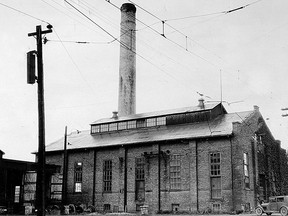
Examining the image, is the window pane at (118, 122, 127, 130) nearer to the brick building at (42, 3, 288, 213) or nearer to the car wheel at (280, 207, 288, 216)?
the brick building at (42, 3, 288, 213)

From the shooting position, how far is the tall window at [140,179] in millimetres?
33562

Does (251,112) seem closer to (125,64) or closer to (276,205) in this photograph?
(276,205)

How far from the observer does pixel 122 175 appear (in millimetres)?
34562

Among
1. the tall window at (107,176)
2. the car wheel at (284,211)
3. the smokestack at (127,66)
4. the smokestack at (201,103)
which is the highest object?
the smokestack at (127,66)

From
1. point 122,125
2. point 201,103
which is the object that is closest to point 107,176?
point 122,125

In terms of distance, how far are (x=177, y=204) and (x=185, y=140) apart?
16.1ft

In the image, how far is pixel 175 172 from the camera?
3216cm

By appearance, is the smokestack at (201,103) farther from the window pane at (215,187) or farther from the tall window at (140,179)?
the window pane at (215,187)

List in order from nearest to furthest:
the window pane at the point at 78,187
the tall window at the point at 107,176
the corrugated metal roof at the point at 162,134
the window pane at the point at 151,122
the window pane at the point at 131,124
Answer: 1. the corrugated metal roof at the point at 162,134
2. the tall window at the point at 107,176
3. the window pane at the point at 151,122
4. the window pane at the point at 78,187
5. the window pane at the point at 131,124

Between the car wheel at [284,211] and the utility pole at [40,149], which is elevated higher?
the utility pole at [40,149]

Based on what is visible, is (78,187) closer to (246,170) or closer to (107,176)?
(107,176)

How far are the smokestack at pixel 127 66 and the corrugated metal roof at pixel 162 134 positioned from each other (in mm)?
5960

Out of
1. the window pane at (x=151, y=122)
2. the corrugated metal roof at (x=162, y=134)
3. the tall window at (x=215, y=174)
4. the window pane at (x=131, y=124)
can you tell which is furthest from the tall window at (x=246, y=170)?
the window pane at (x=131, y=124)

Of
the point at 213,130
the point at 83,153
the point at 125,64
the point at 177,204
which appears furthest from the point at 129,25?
the point at 177,204
